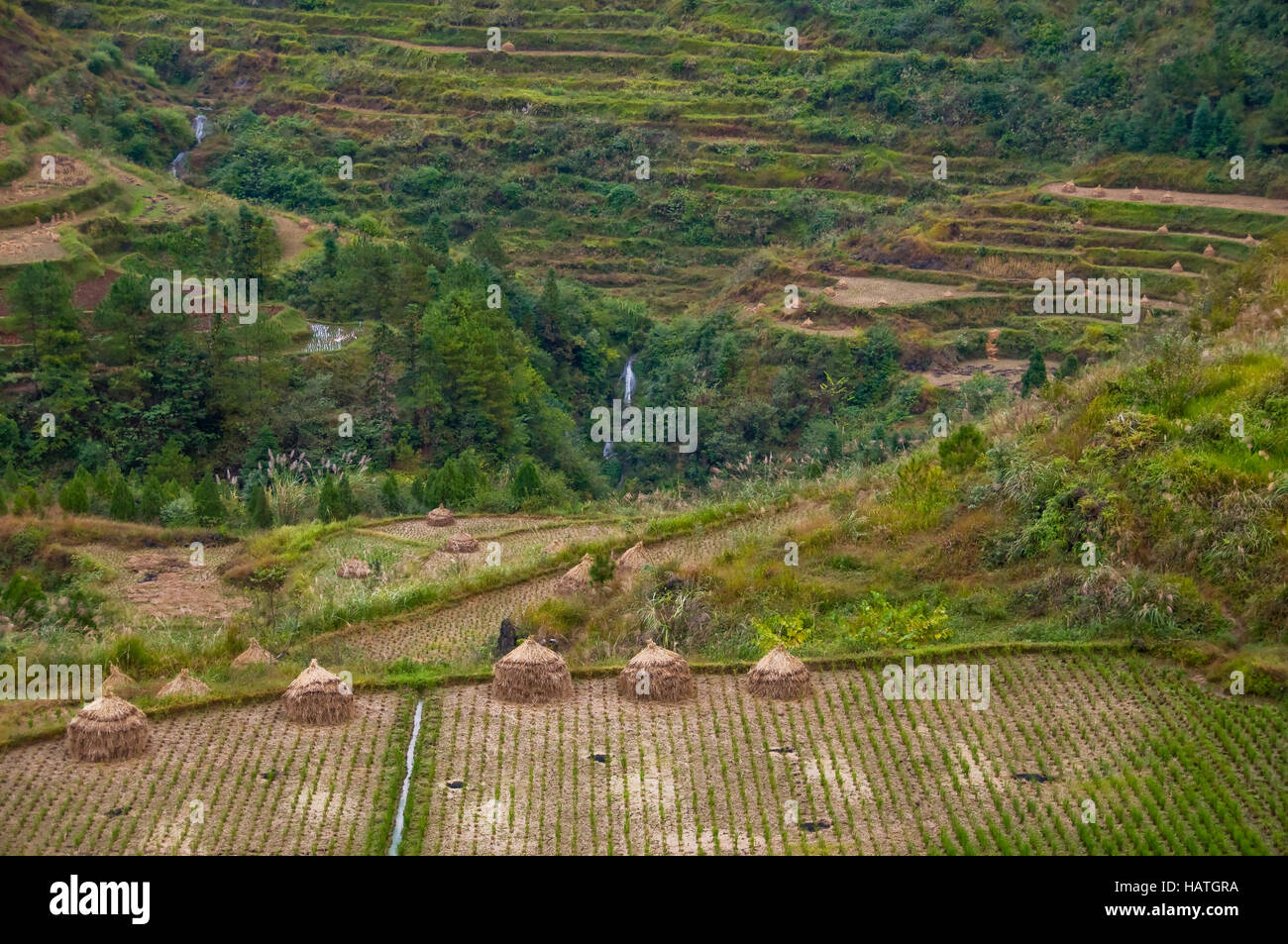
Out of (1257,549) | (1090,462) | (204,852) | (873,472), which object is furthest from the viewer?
(873,472)

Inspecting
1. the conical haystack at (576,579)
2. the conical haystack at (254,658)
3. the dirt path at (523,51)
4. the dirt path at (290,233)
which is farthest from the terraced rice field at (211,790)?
the dirt path at (523,51)

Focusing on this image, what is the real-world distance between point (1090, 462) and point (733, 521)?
20.9ft

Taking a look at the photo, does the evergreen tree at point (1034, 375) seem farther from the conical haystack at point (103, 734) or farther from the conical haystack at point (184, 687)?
the conical haystack at point (103, 734)

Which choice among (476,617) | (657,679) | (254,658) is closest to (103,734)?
(254,658)

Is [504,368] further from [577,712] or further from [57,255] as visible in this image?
[577,712]

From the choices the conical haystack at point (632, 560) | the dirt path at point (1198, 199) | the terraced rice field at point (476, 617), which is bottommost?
the terraced rice field at point (476, 617)

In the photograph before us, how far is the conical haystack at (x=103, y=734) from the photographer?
15.5 meters

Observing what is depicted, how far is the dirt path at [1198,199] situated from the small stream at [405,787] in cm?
3603

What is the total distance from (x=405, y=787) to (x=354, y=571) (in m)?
10.1

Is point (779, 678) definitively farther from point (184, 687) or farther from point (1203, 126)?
point (1203, 126)

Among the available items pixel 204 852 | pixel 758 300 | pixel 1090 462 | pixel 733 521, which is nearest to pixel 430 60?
pixel 758 300

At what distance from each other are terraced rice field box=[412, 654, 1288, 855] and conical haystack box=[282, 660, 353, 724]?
44.8 inches

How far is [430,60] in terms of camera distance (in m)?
67.1

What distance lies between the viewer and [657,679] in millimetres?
17156
